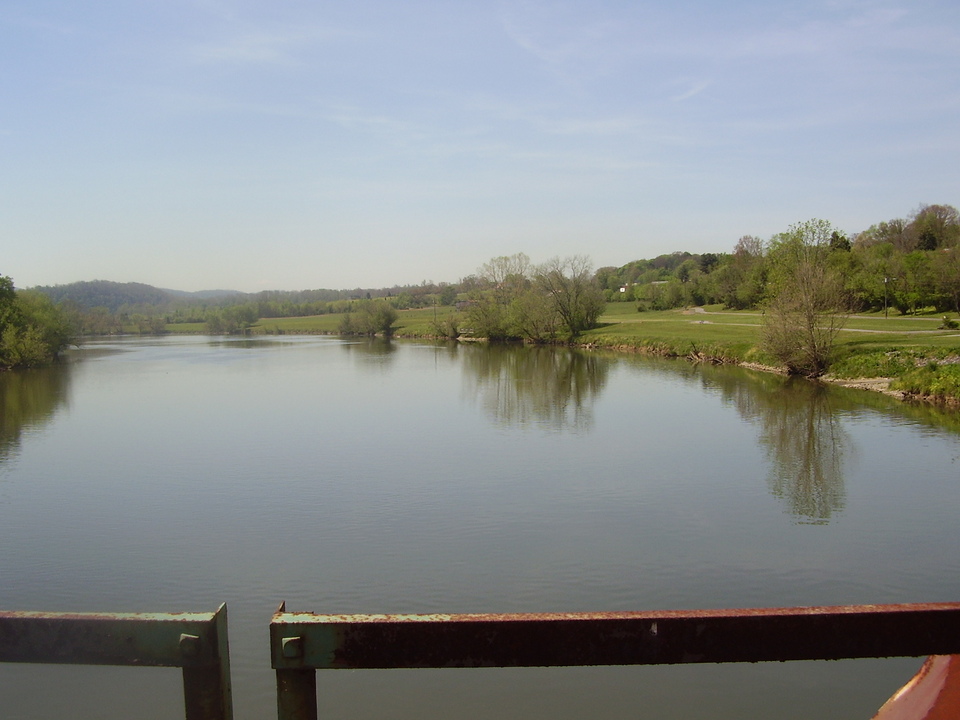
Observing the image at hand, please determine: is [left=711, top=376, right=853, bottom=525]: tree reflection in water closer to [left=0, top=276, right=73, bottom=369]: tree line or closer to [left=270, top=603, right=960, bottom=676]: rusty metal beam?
[left=270, top=603, right=960, bottom=676]: rusty metal beam

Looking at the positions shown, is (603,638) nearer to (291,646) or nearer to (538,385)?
(291,646)

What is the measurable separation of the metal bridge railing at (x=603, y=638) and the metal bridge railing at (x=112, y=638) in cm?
27

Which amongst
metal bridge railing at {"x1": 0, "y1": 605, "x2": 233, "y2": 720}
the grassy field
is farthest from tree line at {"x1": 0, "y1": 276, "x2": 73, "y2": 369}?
metal bridge railing at {"x1": 0, "y1": 605, "x2": 233, "y2": 720}

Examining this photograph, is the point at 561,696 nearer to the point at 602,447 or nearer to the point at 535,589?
the point at 535,589

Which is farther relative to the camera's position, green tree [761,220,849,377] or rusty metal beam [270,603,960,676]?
green tree [761,220,849,377]

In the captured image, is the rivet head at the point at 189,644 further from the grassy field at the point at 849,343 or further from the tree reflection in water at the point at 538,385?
the grassy field at the point at 849,343

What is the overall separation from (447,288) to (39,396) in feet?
349

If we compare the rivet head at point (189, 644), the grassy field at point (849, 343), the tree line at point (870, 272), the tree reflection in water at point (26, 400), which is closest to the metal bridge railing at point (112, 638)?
the rivet head at point (189, 644)

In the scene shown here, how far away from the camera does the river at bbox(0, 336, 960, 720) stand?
25.5ft

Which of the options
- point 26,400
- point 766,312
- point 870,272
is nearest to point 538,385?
point 766,312


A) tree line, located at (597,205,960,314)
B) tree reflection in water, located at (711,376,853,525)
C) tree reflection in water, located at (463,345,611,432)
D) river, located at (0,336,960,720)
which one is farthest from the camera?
tree line, located at (597,205,960,314)

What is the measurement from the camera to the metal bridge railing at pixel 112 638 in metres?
2.46

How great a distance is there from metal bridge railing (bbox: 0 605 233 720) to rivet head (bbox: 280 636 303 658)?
237 mm

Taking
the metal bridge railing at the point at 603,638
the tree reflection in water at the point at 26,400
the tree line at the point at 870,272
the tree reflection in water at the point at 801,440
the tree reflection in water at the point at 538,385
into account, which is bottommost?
the tree reflection in water at the point at 801,440
